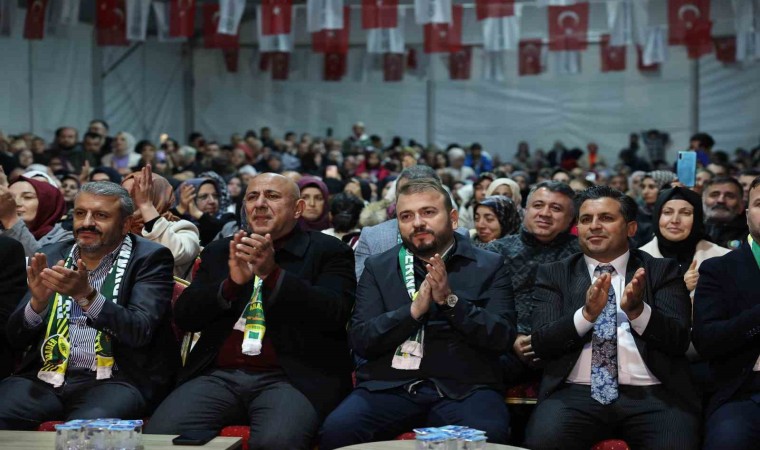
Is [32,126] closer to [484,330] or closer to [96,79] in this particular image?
[96,79]

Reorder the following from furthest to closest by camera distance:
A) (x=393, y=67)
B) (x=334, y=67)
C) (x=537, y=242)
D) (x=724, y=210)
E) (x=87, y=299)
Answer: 1. (x=334, y=67)
2. (x=393, y=67)
3. (x=724, y=210)
4. (x=537, y=242)
5. (x=87, y=299)

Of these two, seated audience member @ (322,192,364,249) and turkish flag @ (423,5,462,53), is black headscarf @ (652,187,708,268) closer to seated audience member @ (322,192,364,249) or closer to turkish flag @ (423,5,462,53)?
seated audience member @ (322,192,364,249)

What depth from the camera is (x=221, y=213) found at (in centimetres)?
894

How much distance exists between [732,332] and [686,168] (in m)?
2.34

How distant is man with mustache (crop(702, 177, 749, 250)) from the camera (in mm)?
7723

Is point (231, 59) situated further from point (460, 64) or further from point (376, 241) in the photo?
point (376, 241)

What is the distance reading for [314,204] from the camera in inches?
334

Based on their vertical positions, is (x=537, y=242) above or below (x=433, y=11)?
below

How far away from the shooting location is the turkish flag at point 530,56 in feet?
70.5

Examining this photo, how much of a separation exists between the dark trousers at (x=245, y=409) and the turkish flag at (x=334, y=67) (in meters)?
18.5

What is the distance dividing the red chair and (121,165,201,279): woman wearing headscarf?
2.59 meters

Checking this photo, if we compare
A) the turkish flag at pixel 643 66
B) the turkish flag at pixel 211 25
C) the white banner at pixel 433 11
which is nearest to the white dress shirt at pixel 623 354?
the white banner at pixel 433 11

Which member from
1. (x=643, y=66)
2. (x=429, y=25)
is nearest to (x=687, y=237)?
(x=429, y=25)

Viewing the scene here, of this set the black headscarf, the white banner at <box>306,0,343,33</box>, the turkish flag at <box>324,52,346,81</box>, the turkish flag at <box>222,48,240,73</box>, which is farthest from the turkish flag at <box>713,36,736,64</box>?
the black headscarf
